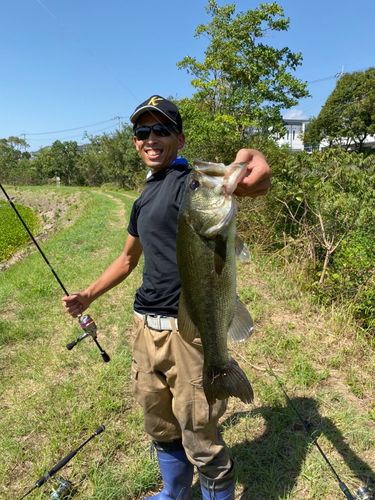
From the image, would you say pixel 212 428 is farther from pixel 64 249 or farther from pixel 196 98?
pixel 196 98

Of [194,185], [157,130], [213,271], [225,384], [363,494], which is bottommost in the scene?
[363,494]

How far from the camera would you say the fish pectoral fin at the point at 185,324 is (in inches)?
68.3

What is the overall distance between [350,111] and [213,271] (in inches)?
1548

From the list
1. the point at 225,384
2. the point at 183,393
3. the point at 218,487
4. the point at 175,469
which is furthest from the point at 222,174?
the point at 175,469

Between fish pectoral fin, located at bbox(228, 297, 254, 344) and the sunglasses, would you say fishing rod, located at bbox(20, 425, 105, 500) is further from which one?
the sunglasses

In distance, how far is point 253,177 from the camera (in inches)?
63.8

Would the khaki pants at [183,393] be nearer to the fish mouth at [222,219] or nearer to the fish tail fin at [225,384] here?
the fish tail fin at [225,384]

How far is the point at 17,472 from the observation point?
2756mm

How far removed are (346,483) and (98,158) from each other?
54795 mm

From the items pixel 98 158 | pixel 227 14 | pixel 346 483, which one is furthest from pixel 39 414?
pixel 98 158

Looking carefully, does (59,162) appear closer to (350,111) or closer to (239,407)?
(350,111)

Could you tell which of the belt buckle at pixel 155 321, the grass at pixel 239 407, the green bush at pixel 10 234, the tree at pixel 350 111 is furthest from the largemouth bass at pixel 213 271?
the tree at pixel 350 111

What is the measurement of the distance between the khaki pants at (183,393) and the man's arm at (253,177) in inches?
35.5

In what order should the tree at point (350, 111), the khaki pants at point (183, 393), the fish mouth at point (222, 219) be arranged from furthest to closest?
the tree at point (350, 111), the khaki pants at point (183, 393), the fish mouth at point (222, 219)
